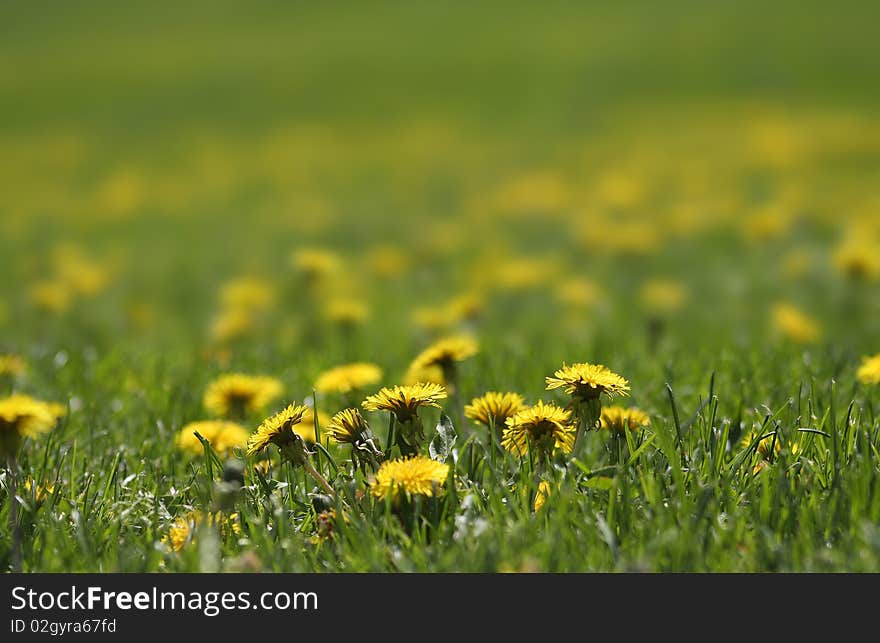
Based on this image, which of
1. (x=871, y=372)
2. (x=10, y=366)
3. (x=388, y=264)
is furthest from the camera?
(x=388, y=264)

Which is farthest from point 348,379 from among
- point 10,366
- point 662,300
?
point 662,300

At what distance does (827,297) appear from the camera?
514 cm

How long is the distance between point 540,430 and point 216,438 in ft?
2.64

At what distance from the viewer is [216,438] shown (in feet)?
6.68

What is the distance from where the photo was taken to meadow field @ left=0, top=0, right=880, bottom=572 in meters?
1.53

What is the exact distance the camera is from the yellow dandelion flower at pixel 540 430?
1.62 metres

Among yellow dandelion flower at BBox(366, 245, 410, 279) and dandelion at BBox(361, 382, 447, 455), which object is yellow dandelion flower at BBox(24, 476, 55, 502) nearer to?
dandelion at BBox(361, 382, 447, 455)

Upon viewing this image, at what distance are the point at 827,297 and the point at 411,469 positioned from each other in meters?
4.29

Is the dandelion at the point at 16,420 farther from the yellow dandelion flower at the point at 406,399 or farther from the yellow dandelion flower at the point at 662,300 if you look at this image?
the yellow dandelion flower at the point at 662,300

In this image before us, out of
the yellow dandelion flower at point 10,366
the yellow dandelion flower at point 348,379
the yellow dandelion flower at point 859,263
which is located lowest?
the yellow dandelion flower at point 348,379

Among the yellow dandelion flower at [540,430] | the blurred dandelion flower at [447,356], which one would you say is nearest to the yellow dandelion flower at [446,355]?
the blurred dandelion flower at [447,356]

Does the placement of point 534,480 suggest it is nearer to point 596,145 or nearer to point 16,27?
point 596,145

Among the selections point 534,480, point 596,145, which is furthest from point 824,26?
point 534,480

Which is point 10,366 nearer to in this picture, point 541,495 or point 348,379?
point 348,379
